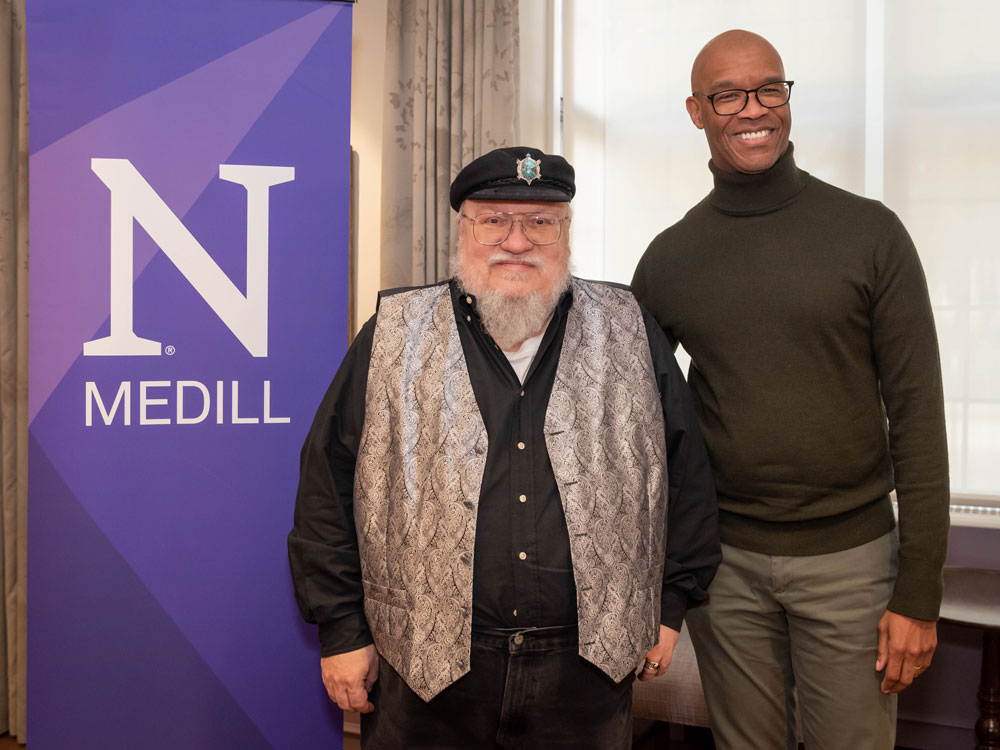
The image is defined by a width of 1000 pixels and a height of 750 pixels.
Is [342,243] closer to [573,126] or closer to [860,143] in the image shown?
[573,126]

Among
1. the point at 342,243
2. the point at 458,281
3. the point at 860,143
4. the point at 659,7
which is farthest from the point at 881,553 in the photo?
the point at 659,7

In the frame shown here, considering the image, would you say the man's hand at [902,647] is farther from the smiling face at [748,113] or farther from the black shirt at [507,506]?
the smiling face at [748,113]

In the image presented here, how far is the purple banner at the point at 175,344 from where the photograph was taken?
195cm

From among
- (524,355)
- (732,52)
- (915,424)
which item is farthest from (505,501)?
(732,52)

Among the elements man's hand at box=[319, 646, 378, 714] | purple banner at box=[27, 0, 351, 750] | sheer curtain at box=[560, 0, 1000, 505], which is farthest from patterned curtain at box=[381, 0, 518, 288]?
man's hand at box=[319, 646, 378, 714]

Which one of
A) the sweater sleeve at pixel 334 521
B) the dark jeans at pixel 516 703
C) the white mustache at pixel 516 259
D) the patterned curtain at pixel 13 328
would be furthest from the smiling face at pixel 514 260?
the patterned curtain at pixel 13 328

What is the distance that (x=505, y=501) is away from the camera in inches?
58.2

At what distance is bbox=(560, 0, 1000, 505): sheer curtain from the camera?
2738 millimetres

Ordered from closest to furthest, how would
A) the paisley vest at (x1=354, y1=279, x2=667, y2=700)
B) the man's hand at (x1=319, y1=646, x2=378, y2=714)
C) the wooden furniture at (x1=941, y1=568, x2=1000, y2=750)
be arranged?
the paisley vest at (x1=354, y1=279, x2=667, y2=700) → the man's hand at (x1=319, y1=646, x2=378, y2=714) → the wooden furniture at (x1=941, y1=568, x2=1000, y2=750)

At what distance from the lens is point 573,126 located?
10.0 ft

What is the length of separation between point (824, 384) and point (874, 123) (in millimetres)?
1692

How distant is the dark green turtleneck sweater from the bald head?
20cm

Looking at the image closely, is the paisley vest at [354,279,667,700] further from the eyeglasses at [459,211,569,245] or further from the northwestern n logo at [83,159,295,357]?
the northwestern n logo at [83,159,295,357]

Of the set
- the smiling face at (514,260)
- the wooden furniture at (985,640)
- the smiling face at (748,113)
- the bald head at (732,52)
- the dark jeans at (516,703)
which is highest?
the bald head at (732,52)
